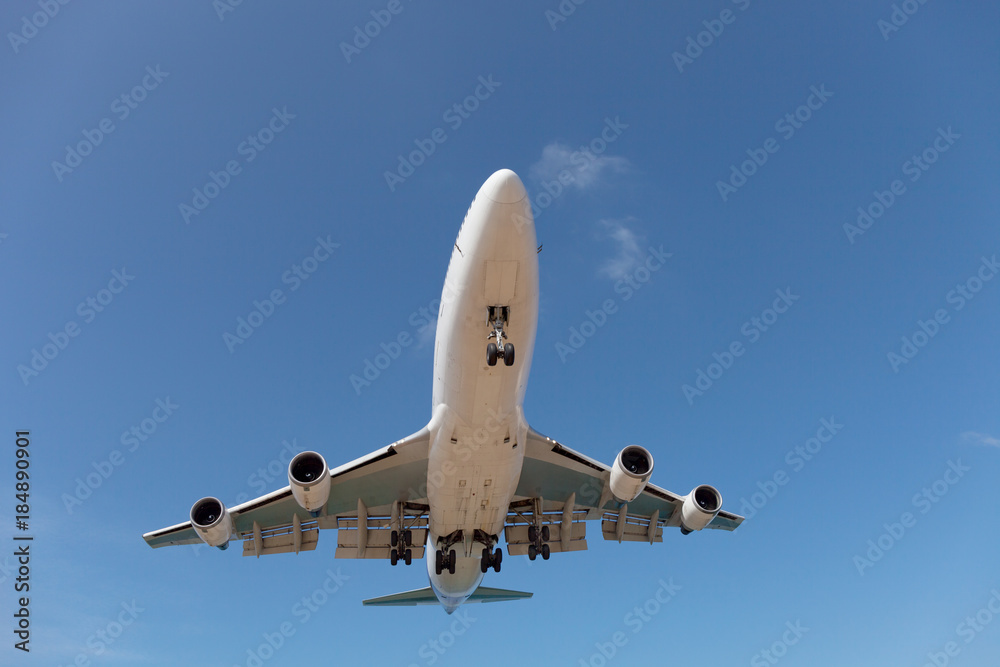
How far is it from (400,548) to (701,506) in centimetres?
958

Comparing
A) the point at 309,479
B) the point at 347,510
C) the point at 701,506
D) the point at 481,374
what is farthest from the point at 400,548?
the point at 701,506

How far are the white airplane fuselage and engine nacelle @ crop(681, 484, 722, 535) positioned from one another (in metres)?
6.16

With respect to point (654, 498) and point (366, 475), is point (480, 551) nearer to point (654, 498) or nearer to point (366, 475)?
point (366, 475)

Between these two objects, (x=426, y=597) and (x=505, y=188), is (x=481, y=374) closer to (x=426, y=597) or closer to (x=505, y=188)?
(x=505, y=188)

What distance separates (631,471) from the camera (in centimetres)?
1914

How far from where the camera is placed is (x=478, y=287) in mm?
14562

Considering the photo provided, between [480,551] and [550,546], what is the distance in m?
3.74

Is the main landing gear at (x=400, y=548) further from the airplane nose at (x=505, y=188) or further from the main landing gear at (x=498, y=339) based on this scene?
the airplane nose at (x=505, y=188)

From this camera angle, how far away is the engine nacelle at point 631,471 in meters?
19.1

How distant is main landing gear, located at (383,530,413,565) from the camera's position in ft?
70.2

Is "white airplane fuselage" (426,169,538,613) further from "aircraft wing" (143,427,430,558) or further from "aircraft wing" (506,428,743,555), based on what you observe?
"aircraft wing" (506,428,743,555)

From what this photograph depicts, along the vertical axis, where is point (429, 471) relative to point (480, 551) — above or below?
above

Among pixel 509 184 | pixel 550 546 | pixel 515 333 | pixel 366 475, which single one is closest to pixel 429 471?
pixel 366 475

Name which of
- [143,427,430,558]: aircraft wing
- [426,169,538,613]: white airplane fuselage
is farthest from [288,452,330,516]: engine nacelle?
[426,169,538,613]: white airplane fuselage
